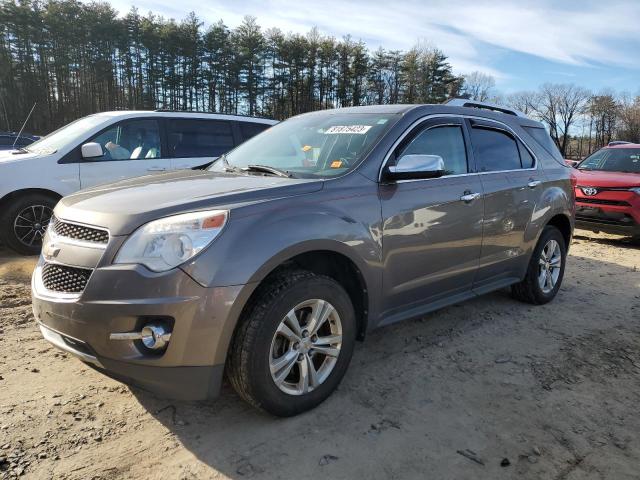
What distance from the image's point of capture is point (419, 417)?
282 centimetres

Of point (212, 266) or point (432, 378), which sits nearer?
point (212, 266)

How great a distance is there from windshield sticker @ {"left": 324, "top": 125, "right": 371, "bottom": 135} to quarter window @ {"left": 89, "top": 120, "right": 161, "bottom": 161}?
3970 millimetres

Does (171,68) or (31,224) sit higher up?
(171,68)

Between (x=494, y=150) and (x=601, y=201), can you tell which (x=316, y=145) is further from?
(x=601, y=201)

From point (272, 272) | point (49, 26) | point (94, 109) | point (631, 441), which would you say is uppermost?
point (49, 26)

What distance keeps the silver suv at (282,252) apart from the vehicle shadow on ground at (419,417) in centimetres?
23

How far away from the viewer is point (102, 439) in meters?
2.54

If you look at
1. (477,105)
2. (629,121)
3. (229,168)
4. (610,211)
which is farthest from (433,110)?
(629,121)

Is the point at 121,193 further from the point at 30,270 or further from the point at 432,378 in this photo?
the point at 30,270

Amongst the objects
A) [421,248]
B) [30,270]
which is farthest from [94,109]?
[421,248]

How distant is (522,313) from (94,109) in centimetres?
5620

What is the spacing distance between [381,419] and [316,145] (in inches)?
74.7

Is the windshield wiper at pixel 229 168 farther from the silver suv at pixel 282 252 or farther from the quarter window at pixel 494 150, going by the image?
the quarter window at pixel 494 150

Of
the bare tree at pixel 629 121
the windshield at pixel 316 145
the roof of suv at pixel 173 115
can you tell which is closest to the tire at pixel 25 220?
the roof of suv at pixel 173 115
